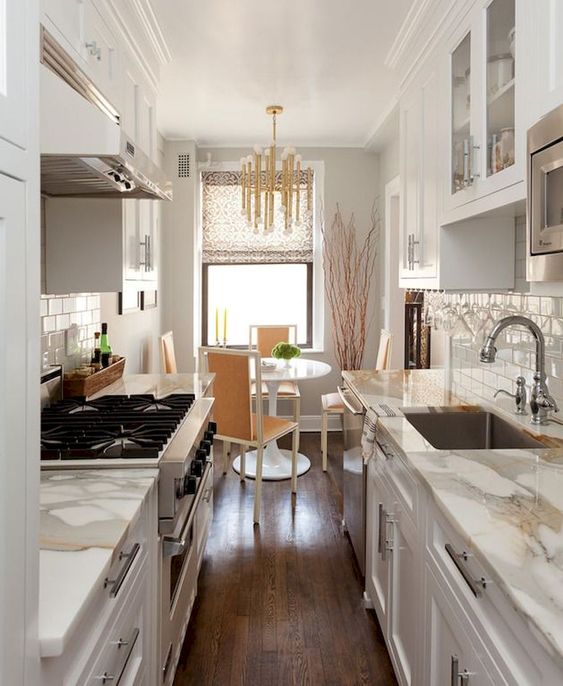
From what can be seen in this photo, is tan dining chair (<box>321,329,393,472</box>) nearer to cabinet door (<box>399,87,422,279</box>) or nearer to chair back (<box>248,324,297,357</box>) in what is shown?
chair back (<box>248,324,297,357</box>)

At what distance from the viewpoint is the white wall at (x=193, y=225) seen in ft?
17.6

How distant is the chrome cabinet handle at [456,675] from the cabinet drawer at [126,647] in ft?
2.29

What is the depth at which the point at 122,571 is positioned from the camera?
1.25 metres

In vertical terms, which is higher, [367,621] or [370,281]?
[370,281]

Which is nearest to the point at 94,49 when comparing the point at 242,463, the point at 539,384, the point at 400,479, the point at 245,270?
the point at 400,479

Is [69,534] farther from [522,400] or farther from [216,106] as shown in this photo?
[216,106]

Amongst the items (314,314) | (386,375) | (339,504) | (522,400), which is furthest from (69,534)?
(314,314)

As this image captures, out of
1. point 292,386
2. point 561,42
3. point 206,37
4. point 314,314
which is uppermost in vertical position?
point 206,37

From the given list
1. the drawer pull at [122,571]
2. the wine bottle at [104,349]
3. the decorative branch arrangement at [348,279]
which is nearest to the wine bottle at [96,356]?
the wine bottle at [104,349]

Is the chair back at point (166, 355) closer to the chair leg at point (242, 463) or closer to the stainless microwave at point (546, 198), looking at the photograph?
the chair leg at point (242, 463)

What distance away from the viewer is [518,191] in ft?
5.40

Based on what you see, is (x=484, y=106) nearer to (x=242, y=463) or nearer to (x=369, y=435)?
(x=369, y=435)

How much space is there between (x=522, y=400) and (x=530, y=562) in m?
1.21

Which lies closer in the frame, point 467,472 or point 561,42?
point 561,42
